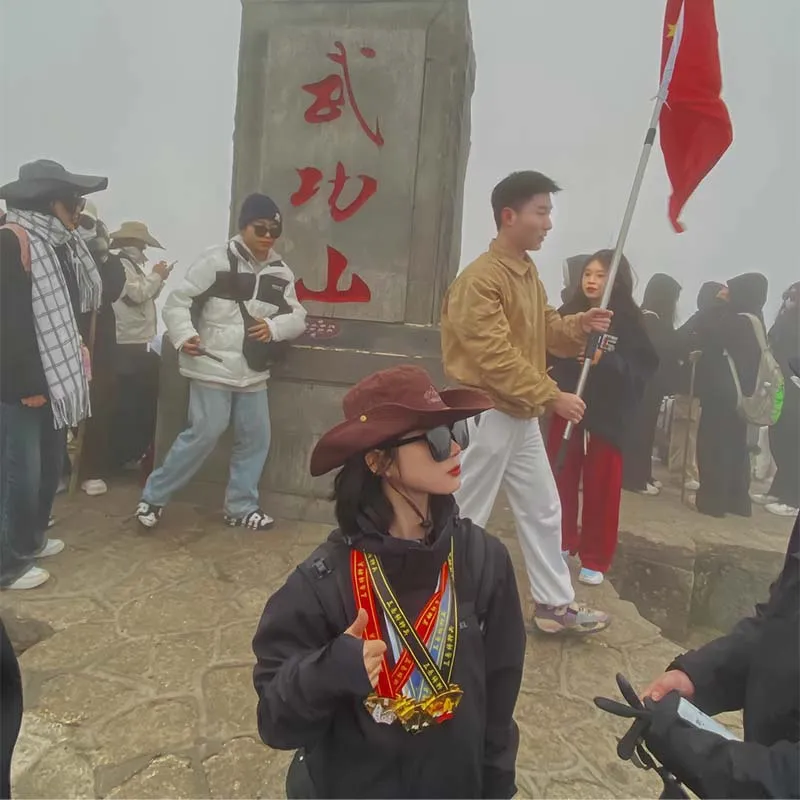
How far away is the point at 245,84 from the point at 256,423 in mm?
1189

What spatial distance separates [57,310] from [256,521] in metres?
1.00

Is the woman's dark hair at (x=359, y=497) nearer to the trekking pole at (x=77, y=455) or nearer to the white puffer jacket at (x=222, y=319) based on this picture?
the white puffer jacket at (x=222, y=319)

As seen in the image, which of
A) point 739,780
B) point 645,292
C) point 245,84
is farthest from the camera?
point 245,84

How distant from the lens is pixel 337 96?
81.6 inches

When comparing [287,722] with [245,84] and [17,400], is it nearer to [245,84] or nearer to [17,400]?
[17,400]

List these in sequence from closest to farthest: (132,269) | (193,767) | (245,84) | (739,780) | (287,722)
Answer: (739,780) → (287,722) → (193,767) → (245,84) → (132,269)

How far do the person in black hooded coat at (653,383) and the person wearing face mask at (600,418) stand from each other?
7cm

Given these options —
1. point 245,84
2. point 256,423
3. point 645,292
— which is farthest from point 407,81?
point 256,423

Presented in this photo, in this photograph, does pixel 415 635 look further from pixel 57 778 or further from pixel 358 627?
pixel 57 778

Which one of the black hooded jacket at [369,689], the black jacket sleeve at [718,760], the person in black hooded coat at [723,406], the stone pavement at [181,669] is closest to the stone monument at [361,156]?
the stone pavement at [181,669]

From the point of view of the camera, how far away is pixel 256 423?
7.95 ft

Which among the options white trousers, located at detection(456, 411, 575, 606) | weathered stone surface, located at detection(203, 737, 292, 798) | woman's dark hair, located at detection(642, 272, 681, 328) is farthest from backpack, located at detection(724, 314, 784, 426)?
weathered stone surface, located at detection(203, 737, 292, 798)

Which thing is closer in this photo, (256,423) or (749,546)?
(749,546)

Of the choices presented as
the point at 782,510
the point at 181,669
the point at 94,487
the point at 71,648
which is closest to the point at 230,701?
the point at 181,669
